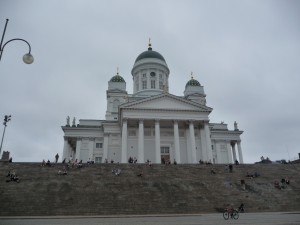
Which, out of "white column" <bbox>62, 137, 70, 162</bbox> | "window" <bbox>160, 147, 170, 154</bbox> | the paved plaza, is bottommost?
the paved plaza

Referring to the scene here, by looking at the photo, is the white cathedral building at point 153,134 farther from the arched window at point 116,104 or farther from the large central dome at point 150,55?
the large central dome at point 150,55

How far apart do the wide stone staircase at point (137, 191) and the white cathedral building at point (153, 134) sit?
9916 mm

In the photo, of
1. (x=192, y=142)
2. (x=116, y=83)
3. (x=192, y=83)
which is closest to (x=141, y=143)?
(x=192, y=142)

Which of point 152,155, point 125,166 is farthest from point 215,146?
point 125,166

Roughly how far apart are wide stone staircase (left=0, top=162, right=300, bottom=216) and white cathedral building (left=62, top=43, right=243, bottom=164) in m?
9.92

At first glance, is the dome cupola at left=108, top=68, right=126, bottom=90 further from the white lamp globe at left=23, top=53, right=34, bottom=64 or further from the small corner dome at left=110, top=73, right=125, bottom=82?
the white lamp globe at left=23, top=53, right=34, bottom=64

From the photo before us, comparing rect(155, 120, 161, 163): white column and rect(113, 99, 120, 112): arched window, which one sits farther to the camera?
rect(113, 99, 120, 112): arched window

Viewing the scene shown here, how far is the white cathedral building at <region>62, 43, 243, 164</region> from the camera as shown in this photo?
1578 inches

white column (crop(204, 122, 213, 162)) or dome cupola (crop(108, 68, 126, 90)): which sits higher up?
dome cupola (crop(108, 68, 126, 90))

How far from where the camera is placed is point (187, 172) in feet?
96.5

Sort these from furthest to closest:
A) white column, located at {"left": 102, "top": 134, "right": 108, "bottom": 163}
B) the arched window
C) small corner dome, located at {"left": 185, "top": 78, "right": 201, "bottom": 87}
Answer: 1. small corner dome, located at {"left": 185, "top": 78, "right": 201, "bottom": 87}
2. the arched window
3. white column, located at {"left": 102, "top": 134, "right": 108, "bottom": 163}

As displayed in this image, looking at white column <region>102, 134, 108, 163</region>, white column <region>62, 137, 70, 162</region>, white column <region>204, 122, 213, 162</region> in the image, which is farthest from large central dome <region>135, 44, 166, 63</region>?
white column <region>62, 137, 70, 162</region>

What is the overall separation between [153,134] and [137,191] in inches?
769

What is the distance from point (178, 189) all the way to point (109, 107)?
31.2m
